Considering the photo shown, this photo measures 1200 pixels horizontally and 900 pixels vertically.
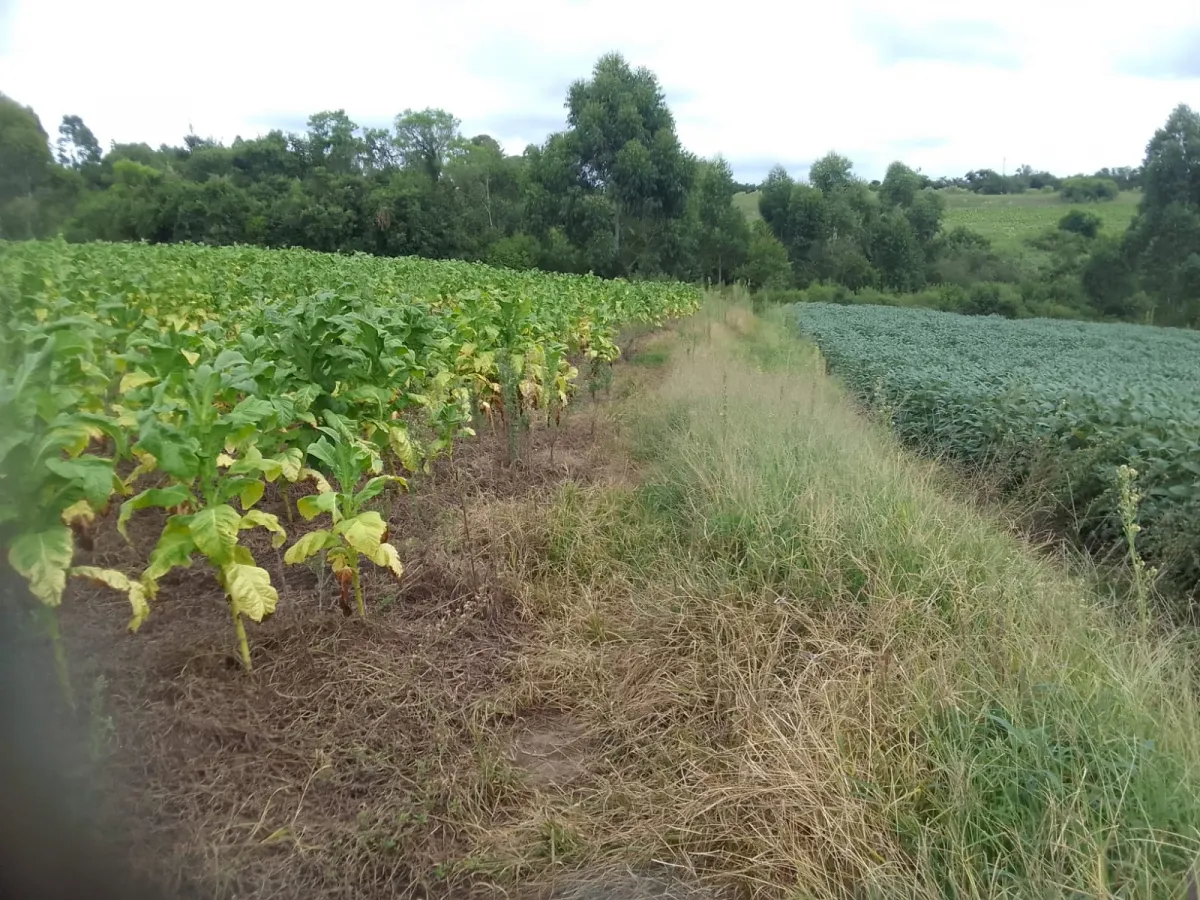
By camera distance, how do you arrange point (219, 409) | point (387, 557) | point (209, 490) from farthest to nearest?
point (219, 409)
point (387, 557)
point (209, 490)

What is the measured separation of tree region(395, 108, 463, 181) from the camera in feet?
157

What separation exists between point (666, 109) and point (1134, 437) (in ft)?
134

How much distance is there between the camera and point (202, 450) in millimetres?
3252

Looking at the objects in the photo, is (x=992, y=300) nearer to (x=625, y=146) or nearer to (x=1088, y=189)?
(x=1088, y=189)

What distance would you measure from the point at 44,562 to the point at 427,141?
171 ft

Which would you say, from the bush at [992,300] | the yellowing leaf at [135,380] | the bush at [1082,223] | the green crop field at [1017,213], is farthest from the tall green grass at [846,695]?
the bush at [1082,223]

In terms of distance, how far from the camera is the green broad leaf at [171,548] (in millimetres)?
2934

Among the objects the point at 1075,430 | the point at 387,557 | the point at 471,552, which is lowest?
the point at 471,552

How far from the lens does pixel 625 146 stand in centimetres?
4038

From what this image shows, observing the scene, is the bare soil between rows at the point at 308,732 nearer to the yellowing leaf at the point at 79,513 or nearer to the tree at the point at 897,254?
the yellowing leaf at the point at 79,513

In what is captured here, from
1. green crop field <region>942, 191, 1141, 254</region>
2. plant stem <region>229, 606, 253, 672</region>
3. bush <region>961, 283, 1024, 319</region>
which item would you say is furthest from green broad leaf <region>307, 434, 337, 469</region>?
green crop field <region>942, 191, 1141, 254</region>

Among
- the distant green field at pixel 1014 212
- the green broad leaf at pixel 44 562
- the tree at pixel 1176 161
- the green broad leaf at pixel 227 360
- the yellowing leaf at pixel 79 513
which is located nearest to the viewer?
the green broad leaf at pixel 44 562

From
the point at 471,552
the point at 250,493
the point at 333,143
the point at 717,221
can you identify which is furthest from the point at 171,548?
the point at 717,221

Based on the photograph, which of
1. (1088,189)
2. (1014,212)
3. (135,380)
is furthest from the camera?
(1014,212)
